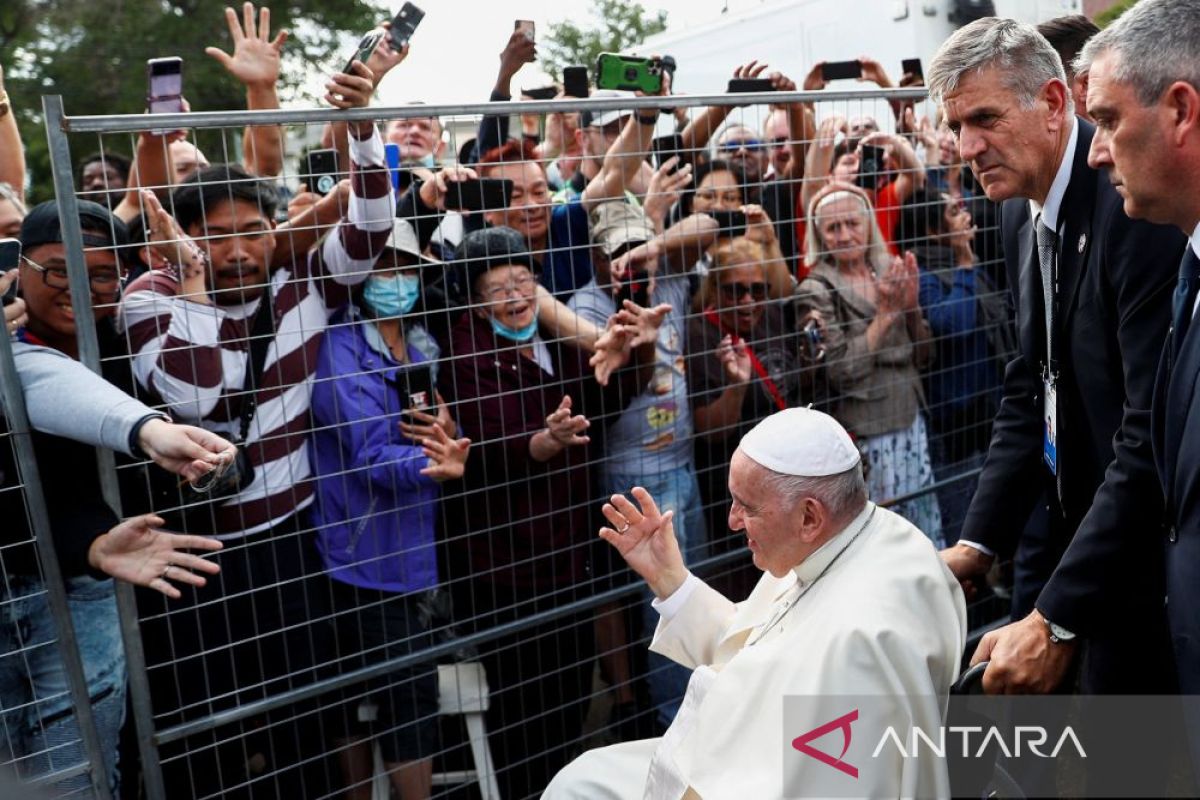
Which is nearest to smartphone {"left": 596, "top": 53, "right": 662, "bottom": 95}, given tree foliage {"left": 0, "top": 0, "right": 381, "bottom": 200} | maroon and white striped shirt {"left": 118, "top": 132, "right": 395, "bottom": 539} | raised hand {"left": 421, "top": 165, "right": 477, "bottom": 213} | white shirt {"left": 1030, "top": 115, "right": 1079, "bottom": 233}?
raised hand {"left": 421, "top": 165, "right": 477, "bottom": 213}

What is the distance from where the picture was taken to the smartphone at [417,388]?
3.16 m

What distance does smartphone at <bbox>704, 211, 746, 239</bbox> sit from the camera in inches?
146

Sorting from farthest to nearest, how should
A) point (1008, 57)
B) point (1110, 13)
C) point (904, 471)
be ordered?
1. point (1110, 13)
2. point (904, 471)
3. point (1008, 57)

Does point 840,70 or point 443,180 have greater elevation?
point 840,70

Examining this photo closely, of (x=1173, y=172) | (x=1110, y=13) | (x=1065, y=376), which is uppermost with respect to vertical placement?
(x=1110, y=13)

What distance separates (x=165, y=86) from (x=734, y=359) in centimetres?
193

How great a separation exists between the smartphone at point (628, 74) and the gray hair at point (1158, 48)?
1893mm

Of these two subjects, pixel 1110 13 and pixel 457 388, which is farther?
pixel 1110 13

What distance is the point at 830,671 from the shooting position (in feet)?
7.95

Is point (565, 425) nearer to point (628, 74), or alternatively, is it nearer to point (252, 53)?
point (628, 74)

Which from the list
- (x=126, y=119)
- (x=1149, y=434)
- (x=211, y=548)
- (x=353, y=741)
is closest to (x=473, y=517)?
(x=353, y=741)

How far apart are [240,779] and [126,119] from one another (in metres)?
1.83

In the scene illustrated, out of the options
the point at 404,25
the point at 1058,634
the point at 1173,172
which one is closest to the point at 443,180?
the point at 404,25

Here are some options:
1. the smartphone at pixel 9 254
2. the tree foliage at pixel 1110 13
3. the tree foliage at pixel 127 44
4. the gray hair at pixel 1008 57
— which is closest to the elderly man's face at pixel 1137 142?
the gray hair at pixel 1008 57
